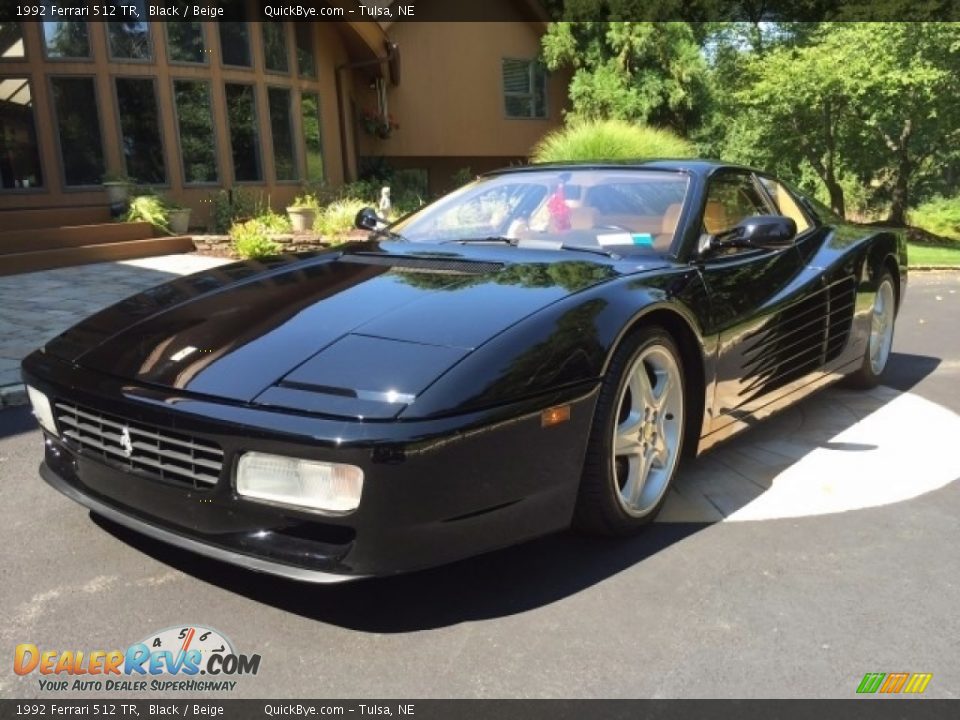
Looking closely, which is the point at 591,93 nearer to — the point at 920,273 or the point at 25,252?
the point at 920,273

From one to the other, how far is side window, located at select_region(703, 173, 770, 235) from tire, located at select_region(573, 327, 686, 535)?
833 millimetres

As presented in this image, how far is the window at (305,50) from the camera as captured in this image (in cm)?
1472

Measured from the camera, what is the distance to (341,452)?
6.66 ft

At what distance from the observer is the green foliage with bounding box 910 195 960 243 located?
982 inches

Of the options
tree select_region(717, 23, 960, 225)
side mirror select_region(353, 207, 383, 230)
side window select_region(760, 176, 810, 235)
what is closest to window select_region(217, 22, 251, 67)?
side mirror select_region(353, 207, 383, 230)

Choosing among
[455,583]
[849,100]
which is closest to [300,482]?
[455,583]

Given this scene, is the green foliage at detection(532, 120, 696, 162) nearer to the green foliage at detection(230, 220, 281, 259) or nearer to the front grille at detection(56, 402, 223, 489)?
the green foliage at detection(230, 220, 281, 259)

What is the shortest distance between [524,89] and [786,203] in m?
16.7

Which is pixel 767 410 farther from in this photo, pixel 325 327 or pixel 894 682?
pixel 325 327

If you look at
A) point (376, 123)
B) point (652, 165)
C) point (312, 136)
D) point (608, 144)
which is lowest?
point (652, 165)

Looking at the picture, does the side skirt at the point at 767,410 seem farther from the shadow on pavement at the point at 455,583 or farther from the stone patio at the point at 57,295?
the stone patio at the point at 57,295

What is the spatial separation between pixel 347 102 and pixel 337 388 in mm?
15539

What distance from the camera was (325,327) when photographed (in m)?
2.52

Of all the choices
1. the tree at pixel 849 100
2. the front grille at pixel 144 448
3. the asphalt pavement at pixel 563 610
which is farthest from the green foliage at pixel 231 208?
the tree at pixel 849 100
